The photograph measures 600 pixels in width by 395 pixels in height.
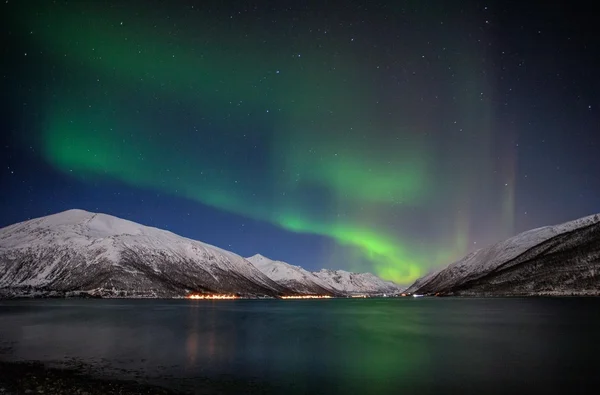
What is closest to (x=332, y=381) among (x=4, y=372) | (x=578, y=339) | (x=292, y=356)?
(x=292, y=356)

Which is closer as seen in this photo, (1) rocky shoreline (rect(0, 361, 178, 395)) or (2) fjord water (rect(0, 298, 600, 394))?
(1) rocky shoreline (rect(0, 361, 178, 395))

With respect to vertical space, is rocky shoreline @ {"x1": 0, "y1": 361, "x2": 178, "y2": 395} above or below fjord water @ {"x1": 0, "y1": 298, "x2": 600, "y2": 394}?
above

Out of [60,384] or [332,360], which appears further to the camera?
[332,360]

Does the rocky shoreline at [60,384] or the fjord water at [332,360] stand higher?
the rocky shoreline at [60,384]

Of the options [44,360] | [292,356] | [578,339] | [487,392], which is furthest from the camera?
[578,339]

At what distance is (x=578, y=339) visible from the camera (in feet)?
212

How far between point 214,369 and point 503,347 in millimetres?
38377

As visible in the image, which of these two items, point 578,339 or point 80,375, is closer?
point 80,375

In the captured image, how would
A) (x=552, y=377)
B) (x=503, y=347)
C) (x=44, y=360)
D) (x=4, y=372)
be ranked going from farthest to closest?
(x=503, y=347) < (x=44, y=360) < (x=552, y=377) < (x=4, y=372)

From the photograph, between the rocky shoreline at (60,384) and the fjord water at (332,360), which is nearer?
the rocky shoreline at (60,384)

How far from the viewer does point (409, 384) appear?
34.7m

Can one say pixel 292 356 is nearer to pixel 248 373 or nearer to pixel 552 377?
pixel 248 373

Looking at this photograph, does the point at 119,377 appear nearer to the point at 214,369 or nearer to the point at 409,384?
the point at 214,369

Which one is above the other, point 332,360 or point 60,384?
point 60,384
